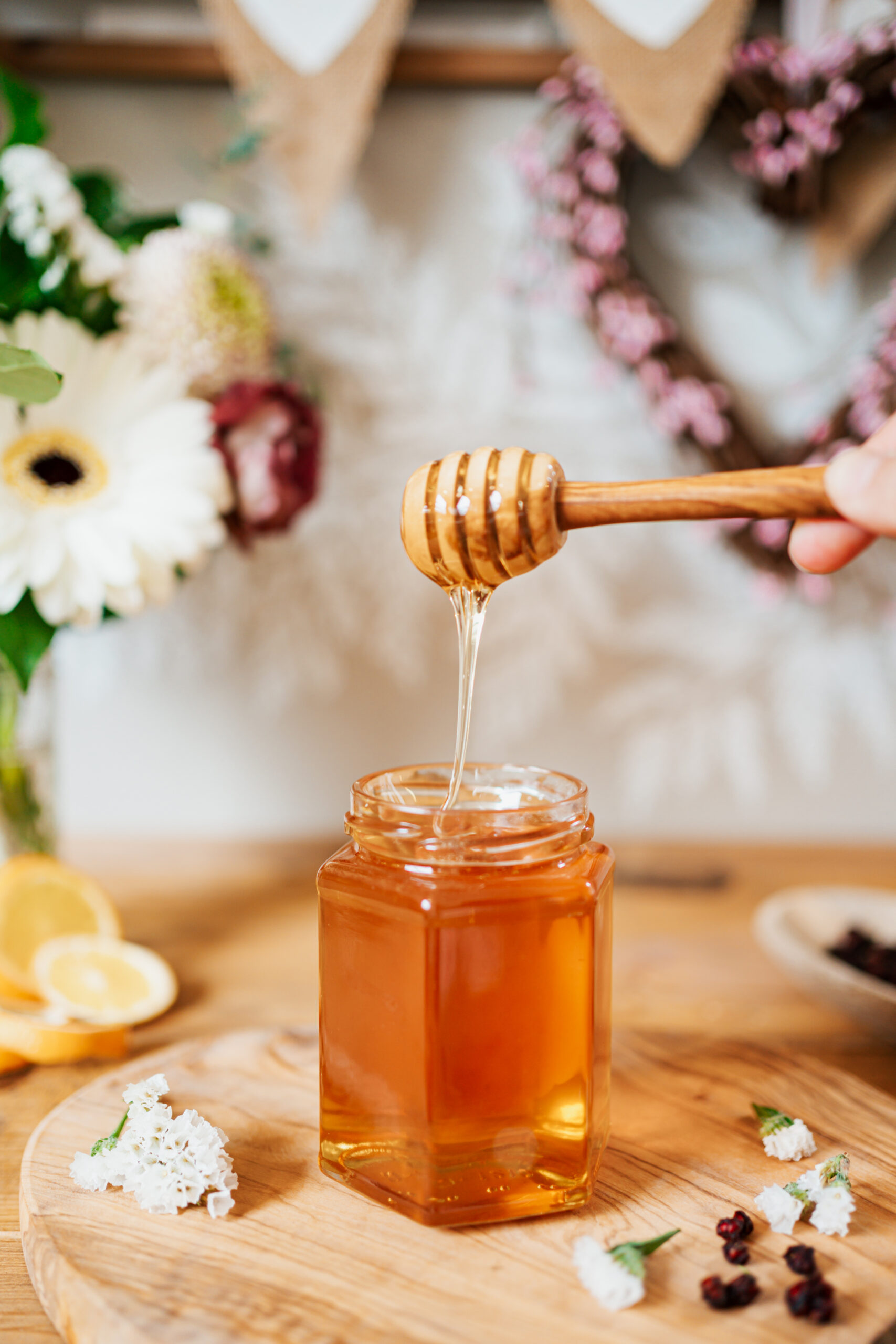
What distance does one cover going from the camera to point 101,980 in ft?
2.82

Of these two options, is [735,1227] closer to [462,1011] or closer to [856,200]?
[462,1011]

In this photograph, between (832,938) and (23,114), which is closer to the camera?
(23,114)

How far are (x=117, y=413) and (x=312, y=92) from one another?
0.45 m

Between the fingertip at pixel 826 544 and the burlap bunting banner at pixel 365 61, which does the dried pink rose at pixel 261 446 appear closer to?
the burlap bunting banner at pixel 365 61

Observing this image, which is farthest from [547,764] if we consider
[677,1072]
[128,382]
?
[128,382]

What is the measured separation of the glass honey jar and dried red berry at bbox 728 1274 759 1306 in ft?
0.34

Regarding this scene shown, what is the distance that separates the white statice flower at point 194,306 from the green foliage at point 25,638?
245 mm

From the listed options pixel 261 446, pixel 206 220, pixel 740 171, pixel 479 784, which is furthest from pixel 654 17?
pixel 479 784

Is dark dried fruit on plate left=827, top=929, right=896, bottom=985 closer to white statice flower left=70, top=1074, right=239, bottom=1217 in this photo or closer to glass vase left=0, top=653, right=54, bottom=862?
white statice flower left=70, top=1074, right=239, bottom=1217

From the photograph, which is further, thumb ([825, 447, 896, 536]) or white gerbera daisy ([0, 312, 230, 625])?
white gerbera daisy ([0, 312, 230, 625])

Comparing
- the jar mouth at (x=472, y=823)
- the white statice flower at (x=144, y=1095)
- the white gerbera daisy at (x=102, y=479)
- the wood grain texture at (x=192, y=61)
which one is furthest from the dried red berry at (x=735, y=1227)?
the wood grain texture at (x=192, y=61)

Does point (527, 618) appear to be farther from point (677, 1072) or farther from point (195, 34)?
point (195, 34)

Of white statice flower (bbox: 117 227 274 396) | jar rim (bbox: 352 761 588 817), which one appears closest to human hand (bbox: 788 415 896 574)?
jar rim (bbox: 352 761 588 817)

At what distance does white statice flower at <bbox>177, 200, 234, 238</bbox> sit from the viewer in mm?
945
